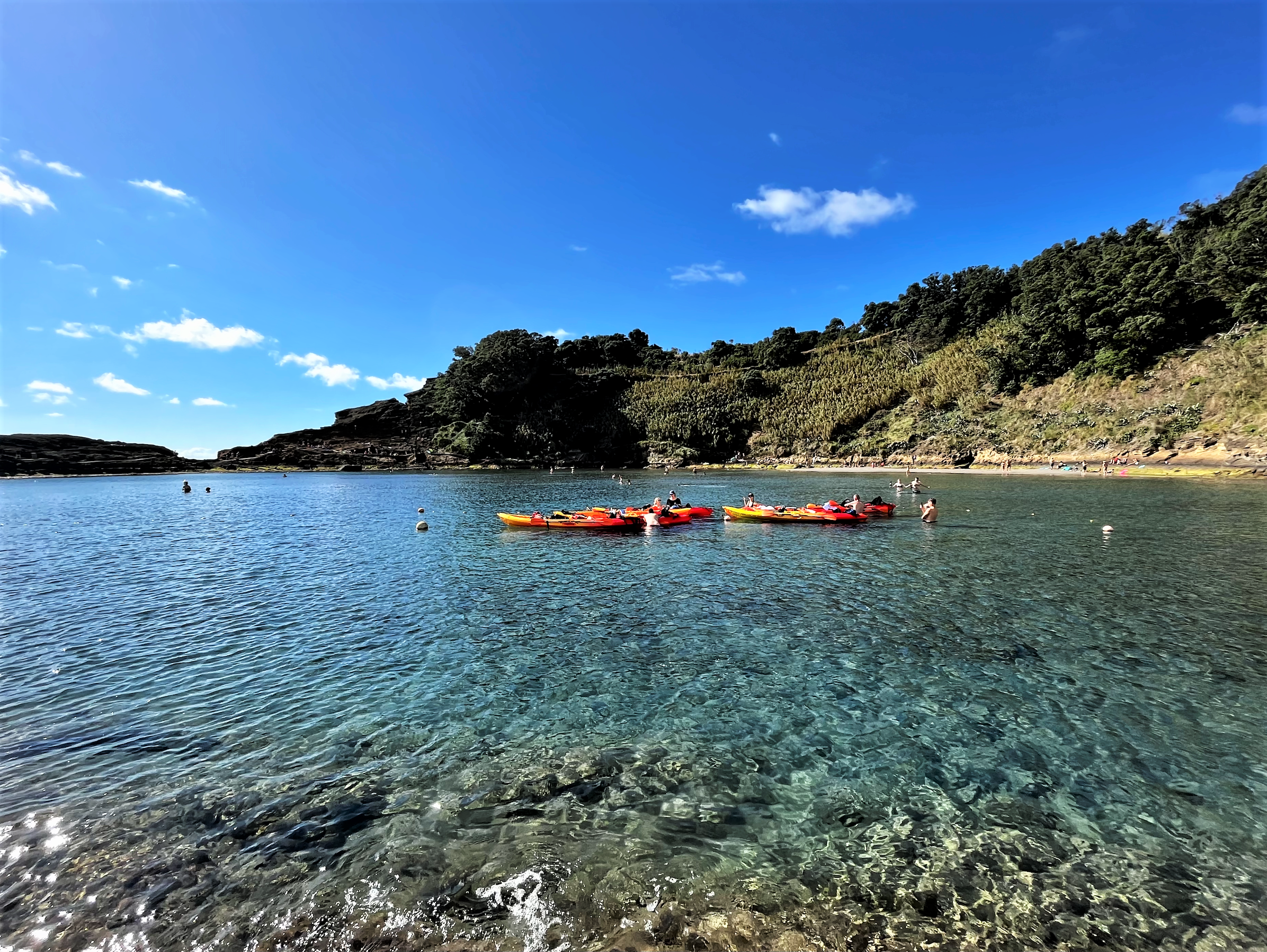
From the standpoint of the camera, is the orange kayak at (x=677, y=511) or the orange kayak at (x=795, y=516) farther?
the orange kayak at (x=795, y=516)

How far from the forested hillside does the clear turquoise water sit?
180ft

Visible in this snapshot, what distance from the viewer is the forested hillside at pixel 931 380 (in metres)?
55.3

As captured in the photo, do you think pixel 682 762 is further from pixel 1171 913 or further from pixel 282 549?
pixel 282 549

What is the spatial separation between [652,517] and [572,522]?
13.5ft

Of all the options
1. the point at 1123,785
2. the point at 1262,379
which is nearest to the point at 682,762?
the point at 1123,785

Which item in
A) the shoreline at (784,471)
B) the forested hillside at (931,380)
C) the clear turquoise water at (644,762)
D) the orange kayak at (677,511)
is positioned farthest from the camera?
the forested hillside at (931,380)

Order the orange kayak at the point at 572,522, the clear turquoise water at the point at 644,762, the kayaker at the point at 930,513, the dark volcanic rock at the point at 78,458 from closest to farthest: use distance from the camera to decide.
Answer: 1. the clear turquoise water at the point at 644,762
2. the orange kayak at the point at 572,522
3. the kayaker at the point at 930,513
4. the dark volcanic rock at the point at 78,458

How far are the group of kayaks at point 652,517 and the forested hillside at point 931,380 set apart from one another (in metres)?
42.8

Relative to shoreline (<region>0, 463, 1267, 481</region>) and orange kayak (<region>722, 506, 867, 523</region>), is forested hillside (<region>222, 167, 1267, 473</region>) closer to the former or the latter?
shoreline (<region>0, 463, 1267, 481</region>)

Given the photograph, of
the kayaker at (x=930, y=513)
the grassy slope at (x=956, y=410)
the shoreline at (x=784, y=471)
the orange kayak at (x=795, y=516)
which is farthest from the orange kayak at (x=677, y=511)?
the grassy slope at (x=956, y=410)

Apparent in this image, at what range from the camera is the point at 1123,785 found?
6.38 m

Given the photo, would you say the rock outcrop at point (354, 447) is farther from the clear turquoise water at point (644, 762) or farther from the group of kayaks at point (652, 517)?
the clear turquoise water at point (644, 762)

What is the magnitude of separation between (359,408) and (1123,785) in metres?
147

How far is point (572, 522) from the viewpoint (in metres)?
27.7
